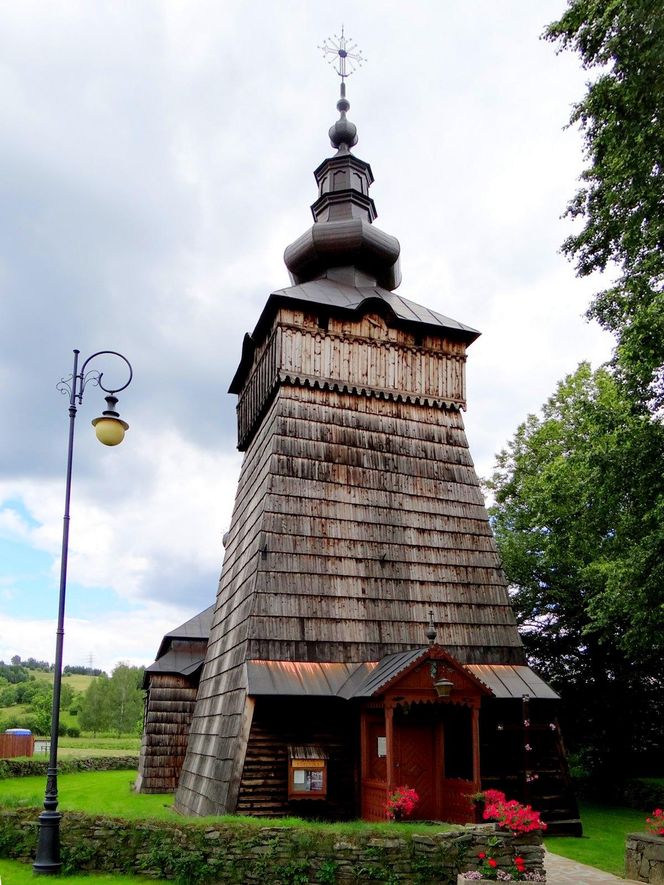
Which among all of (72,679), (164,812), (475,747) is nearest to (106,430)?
(164,812)

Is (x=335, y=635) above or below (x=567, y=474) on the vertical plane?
below

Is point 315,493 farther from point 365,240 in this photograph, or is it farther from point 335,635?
point 365,240

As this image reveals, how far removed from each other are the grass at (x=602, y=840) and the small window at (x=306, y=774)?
442cm

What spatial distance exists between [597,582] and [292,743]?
1202cm

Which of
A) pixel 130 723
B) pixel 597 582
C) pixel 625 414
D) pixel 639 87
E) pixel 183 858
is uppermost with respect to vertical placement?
pixel 639 87

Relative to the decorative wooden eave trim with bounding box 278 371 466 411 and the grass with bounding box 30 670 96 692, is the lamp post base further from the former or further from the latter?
the grass with bounding box 30 670 96 692

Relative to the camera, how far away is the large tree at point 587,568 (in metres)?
15.0

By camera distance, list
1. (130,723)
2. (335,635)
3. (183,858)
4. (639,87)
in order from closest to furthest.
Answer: (183,858)
(639,87)
(335,635)
(130,723)

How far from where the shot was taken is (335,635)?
1548 cm

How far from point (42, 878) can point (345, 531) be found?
29.3 ft

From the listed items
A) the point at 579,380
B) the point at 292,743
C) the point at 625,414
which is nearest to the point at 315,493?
the point at 292,743

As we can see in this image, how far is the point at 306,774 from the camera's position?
45.6ft

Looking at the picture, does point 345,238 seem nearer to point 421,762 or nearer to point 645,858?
point 421,762

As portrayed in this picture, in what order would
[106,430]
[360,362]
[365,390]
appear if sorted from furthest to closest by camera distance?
[360,362]
[365,390]
[106,430]
